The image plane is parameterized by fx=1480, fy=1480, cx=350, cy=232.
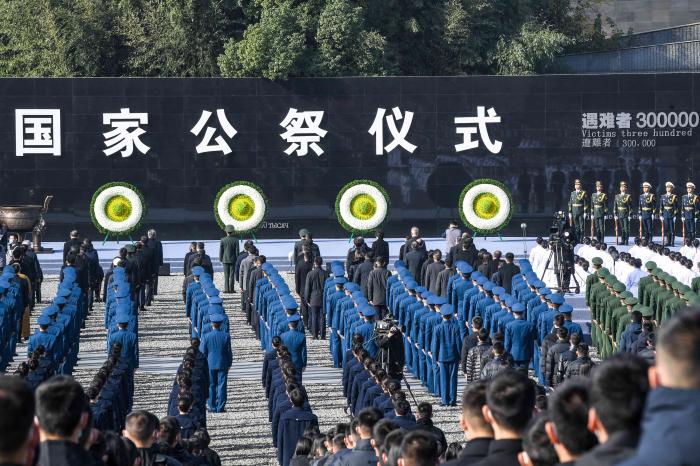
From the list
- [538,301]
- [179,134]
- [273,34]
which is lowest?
[538,301]

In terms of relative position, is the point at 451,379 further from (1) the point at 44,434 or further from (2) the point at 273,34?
(2) the point at 273,34

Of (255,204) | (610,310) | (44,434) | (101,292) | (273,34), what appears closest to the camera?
(44,434)

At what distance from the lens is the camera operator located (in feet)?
52.2

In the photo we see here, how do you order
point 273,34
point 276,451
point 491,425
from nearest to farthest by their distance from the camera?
point 491,425, point 276,451, point 273,34

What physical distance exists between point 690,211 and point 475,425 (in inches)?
989

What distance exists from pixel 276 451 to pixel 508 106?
1920cm

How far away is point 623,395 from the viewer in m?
4.04

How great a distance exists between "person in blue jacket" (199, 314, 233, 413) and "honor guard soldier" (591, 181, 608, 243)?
15.6m

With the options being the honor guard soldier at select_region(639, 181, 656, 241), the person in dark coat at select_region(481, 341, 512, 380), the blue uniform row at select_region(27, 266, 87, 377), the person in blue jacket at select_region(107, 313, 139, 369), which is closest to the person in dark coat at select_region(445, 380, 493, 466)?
the person in dark coat at select_region(481, 341, 512, 380)

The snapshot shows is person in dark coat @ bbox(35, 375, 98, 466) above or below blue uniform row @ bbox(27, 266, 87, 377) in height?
above

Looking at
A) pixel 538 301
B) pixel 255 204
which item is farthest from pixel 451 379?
pixel 255 204

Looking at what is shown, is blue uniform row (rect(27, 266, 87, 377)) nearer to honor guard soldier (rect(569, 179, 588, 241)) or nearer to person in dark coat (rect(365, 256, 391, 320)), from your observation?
person in dark coat (rect(365, 256, 391, 320))

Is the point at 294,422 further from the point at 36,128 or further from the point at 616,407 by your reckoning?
the point at 36,128

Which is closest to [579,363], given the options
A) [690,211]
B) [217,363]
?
[217,363]
